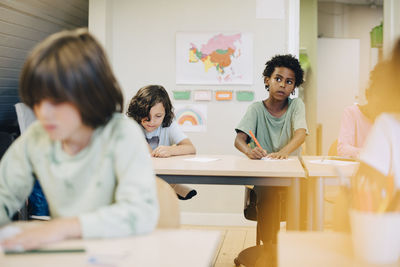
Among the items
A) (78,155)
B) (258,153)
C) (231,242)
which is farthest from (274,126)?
(78,155)

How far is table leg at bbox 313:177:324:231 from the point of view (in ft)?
6.66

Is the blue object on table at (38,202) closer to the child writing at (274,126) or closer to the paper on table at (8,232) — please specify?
the child writing at (274,126)

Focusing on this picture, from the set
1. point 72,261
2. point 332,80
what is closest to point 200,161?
point 72,261

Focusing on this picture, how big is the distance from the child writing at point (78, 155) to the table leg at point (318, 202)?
1190mm

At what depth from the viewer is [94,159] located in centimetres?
107

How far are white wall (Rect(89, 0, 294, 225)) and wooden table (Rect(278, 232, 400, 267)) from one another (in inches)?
111

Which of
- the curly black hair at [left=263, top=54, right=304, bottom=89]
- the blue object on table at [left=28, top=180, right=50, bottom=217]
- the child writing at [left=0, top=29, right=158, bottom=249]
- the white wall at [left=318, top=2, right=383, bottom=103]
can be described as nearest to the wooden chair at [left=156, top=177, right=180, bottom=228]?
the child writing at [left=0, top=29, right=158, bottom=249]

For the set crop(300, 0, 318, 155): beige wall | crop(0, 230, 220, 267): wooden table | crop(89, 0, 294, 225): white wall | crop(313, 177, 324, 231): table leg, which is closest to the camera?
crop(0, 230, 220, 267): wooden table

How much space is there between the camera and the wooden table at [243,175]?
206 centimetres

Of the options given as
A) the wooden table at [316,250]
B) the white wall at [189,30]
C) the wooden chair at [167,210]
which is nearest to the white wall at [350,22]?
the white wall at [189,30]

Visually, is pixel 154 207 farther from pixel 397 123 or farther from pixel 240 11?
pixel 240 11

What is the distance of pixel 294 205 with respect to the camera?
81.0 inches

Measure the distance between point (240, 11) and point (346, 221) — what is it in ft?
9.36

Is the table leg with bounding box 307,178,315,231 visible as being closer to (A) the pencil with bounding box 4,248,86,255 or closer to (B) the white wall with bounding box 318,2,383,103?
(A) the pencil with bounding box 4,248,86,255
